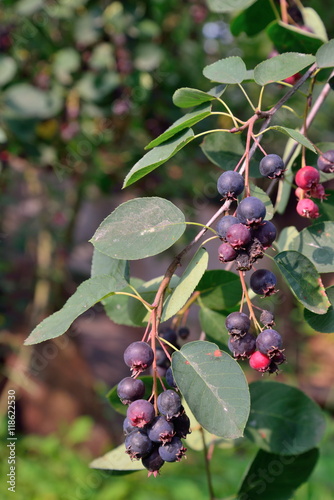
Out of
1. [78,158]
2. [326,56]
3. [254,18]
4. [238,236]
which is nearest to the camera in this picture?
[238,236]

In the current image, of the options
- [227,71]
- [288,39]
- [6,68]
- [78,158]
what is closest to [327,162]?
[227,71]

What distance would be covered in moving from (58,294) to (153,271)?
2785mm

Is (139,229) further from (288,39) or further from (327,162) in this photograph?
(288,39)

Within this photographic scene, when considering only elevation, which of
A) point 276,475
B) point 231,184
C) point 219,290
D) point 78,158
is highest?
point 231,184

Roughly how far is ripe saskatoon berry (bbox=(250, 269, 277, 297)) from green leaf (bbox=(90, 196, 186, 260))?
0.30 feet

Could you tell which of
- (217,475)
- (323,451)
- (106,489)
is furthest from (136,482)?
(323,451)

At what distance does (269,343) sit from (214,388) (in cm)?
8

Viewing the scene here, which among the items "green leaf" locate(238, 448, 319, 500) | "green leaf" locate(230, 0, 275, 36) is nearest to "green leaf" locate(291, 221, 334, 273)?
"green leaf" locate(238, 448, 319, 500)

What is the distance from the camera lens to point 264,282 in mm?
516

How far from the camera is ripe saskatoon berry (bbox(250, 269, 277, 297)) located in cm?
51

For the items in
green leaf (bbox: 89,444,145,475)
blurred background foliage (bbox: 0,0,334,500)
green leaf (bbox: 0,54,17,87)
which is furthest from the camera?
blurred background foliage (bbox: 0,0,334,500)

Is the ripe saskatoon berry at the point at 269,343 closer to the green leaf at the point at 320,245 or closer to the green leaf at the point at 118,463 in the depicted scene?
the green leaf at the point at 320,245

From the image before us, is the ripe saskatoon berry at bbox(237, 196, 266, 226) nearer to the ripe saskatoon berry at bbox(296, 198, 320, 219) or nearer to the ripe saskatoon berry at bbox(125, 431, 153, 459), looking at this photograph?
the ripe saskatoon berry at bbox(296, 198, 320, 219)

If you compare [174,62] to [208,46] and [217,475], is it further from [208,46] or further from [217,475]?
[217,475]
